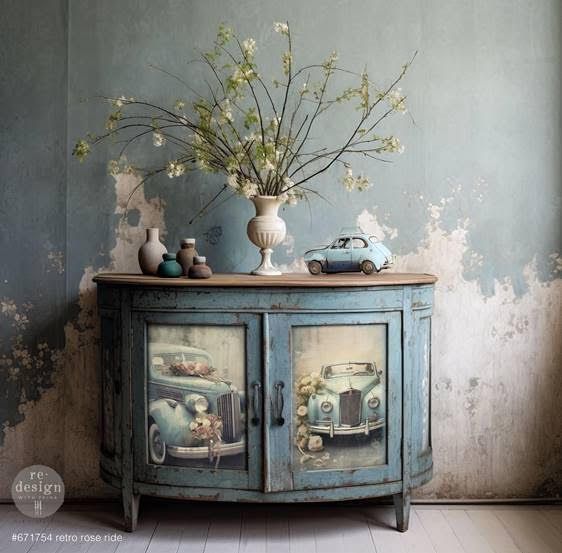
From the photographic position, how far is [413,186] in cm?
322

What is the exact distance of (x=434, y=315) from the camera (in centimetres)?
324

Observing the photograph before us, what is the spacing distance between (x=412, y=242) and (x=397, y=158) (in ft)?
1.25

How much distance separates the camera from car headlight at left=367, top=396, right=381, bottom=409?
108 inches

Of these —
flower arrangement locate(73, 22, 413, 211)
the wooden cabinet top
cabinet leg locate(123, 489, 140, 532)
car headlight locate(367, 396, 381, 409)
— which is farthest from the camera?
flower arrangement locate(73, 22, 413, 211)

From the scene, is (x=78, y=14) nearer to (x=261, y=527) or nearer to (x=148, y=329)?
(x=148, y=329)

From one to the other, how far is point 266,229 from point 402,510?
1.25 meters

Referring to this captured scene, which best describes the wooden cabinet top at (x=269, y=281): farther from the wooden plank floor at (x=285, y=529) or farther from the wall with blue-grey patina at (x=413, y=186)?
the wooden plank floor at (x=285, y=529)

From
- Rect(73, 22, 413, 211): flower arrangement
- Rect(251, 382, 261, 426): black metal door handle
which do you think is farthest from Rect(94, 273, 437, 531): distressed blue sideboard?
Rect(73, 22, 413, 211): flower arrangement

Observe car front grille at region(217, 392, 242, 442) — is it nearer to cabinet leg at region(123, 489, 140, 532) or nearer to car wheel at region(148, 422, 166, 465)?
car wheel at region(148, 422, 166, 465)

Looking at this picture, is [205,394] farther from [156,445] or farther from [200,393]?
[156,445]

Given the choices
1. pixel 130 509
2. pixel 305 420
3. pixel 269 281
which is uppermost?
pixel 269 281

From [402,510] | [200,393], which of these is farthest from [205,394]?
[402,510]

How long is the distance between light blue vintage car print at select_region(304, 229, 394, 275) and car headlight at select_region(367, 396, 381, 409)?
1.64 ft

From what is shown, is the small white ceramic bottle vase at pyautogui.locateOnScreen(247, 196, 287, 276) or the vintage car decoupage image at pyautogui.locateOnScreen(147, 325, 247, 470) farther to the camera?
the small white ceramic bottle vase at pyautogui.locateOnScreen(247, 196, 287, 276)
